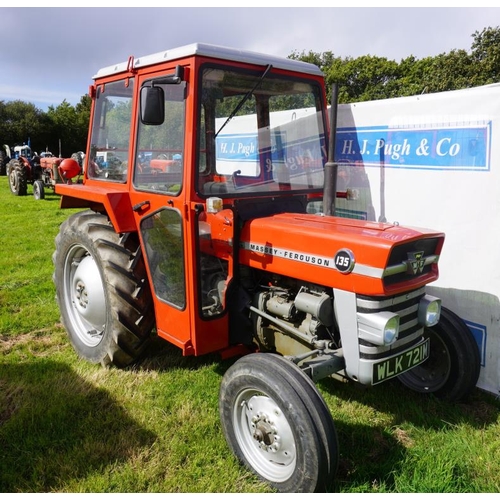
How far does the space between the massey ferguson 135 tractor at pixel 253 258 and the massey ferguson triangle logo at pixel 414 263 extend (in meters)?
0.01

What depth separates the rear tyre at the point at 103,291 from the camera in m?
3.12

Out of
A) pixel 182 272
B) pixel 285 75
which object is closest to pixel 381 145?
pixel 285 75

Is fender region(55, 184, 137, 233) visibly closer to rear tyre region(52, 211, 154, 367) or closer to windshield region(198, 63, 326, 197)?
rear tyre region(52, 211, 154, 367)

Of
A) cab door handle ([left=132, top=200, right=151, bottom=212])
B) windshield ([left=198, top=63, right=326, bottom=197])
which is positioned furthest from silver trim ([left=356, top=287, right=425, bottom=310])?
cab door handle ([left=132, top=200, right=151, bottom=212])

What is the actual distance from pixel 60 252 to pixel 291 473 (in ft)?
8.82

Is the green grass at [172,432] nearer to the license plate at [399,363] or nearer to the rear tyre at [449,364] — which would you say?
the rear tyre at [449,364]

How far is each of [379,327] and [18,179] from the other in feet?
46.6

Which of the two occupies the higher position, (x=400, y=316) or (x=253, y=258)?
(x=253, y=258)

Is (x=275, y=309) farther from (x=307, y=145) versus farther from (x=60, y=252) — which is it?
(x=60, y=252)

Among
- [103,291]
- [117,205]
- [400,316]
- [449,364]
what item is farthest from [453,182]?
[103,291]

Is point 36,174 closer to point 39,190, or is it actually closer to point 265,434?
point 39,190

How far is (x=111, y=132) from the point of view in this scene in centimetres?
343

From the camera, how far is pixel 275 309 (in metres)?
2.76

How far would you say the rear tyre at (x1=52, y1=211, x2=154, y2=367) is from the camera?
10.2 feet
